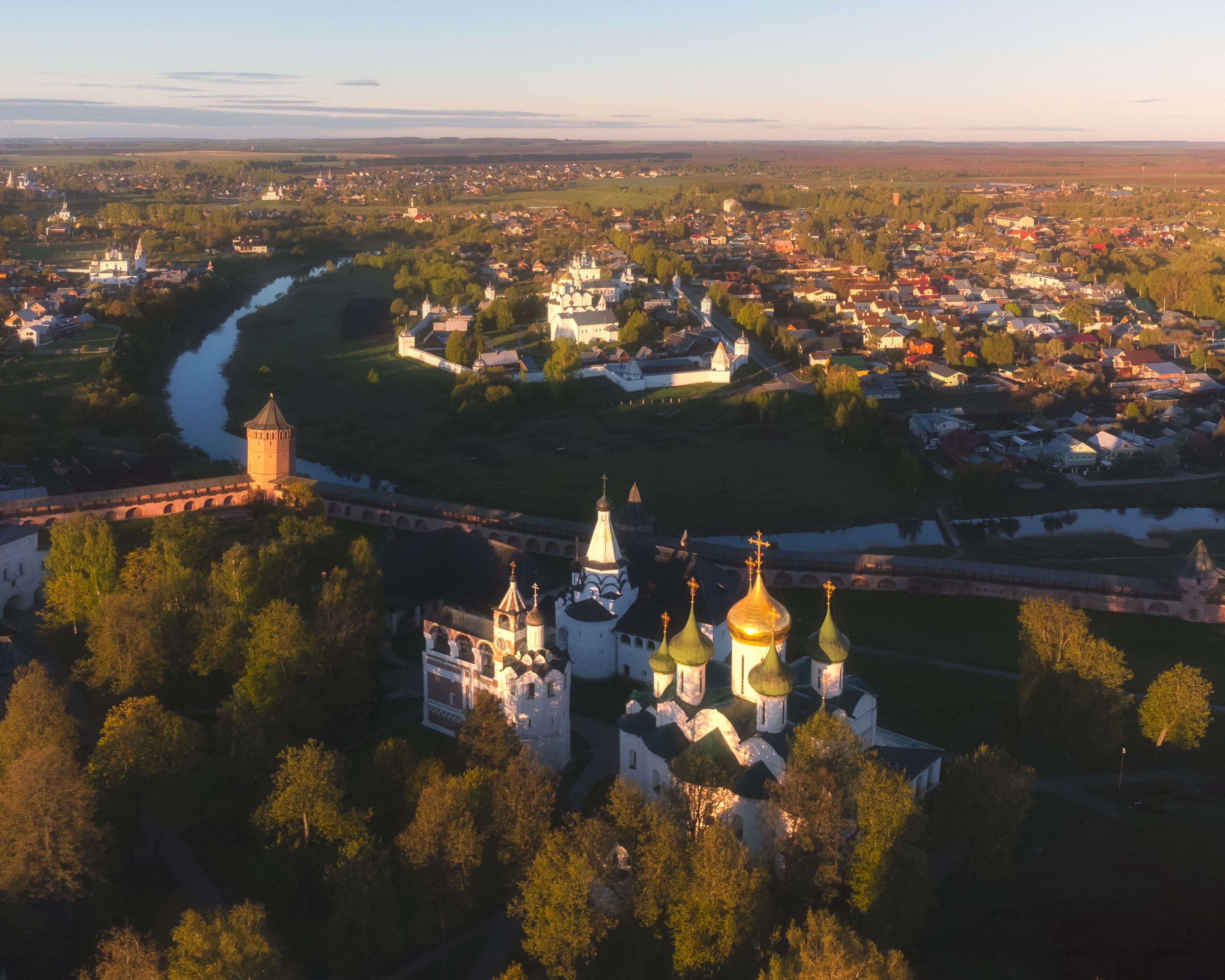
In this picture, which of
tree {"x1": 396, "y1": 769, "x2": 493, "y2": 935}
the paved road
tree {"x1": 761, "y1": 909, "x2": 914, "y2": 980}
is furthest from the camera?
the paved road

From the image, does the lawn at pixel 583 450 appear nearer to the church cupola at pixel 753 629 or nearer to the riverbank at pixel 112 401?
the riverbank at pixel 112 401

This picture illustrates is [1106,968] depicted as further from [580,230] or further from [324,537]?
[580,230]

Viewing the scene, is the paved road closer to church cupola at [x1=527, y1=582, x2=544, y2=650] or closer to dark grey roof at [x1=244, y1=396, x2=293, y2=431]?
dark grey roof at [x1=244, y1=396, x2=293, y2=431]

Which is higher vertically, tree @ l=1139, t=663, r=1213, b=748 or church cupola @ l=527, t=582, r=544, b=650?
church cupola @ l=527, t=582, r=544, b=650

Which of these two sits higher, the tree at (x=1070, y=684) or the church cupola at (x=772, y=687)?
the church cupola at (x=772, y=687)

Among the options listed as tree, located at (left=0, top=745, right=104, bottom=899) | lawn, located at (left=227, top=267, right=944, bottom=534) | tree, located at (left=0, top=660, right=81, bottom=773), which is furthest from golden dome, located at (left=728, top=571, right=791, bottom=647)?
lawn, located at (left=227, top=267, right=944, bottom=534)

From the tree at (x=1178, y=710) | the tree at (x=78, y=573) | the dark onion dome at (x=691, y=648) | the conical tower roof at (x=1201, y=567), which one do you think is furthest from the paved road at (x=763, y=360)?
the dark onion dome at (x=691, y=648)
